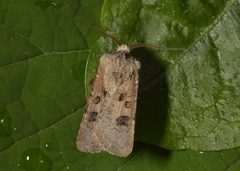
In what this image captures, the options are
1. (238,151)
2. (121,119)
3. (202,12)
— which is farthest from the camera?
(238,151)

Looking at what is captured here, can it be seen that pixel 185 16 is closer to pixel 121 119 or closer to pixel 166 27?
pixel 166 27

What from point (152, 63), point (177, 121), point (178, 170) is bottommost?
point (178, 170)

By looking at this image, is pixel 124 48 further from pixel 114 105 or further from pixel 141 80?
pixel 114 105

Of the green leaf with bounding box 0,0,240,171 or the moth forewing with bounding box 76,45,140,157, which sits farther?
the moth forewing with bounding box 76,45,140,157

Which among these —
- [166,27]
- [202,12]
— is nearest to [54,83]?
[166,27]

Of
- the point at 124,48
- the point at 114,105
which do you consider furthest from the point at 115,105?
the point at 124,48
